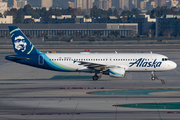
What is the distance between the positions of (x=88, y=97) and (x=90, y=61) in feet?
43.7

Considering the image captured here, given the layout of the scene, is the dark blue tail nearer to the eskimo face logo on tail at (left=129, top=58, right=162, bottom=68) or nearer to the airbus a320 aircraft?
the airbus a320 aircraft

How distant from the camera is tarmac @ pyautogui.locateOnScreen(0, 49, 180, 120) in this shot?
27828 millimetres

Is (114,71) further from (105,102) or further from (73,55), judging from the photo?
(105,102)

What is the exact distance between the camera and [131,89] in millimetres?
39156

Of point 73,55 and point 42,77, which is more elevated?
point 73,55

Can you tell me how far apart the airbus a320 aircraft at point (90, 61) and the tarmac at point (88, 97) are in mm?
1789

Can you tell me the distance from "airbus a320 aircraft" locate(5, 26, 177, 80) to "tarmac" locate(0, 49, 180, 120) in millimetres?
1789

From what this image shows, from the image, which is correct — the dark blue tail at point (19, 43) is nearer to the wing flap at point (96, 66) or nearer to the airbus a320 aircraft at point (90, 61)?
the airbus a320 aircraft at point (90, 61)

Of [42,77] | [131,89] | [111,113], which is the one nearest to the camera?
[111,113]

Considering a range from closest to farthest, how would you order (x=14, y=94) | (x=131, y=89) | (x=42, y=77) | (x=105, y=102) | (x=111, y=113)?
(x=111, y=113)
(x=105, y=102)
(x=14, y=94)
(x=131, y=89)
(x=42, y=77)

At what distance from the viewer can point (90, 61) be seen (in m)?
47.5

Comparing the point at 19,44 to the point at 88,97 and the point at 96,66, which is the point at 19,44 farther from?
the point at 88,97

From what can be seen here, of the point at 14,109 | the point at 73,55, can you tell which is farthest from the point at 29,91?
the point at 73,55

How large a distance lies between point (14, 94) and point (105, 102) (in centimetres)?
Answer: 1103
